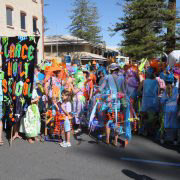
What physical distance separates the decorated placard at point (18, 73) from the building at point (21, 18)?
50.5 ft

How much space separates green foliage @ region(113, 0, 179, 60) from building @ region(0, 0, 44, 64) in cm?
979

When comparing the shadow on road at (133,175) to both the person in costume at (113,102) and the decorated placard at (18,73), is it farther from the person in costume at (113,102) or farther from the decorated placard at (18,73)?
the decorated placard at (18,73)

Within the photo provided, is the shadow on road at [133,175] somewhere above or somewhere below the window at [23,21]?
below

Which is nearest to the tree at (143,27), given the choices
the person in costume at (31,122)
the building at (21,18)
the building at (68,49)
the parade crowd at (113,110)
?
the building at (21,18)

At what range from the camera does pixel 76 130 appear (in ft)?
19.5

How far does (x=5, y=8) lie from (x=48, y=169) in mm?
18667

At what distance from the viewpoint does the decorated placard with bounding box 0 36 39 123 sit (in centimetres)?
485

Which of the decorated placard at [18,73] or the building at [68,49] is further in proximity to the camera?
the building at [68,49]

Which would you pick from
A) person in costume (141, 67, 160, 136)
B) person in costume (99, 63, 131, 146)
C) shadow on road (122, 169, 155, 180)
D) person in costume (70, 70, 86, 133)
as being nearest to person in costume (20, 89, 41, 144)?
person in costume (70, 70, 86, 133)

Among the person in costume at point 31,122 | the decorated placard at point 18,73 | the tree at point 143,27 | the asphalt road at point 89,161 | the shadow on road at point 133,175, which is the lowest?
the shadow on road at point 133,175

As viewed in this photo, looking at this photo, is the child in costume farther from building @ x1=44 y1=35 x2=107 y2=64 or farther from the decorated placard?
building @ x1=44 y1=35 x2=107 y2=64

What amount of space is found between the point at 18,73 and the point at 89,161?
246 cm

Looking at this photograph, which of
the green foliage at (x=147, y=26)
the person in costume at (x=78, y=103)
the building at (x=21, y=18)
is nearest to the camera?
the person in costume at (x=78, y=103)

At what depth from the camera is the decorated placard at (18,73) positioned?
15.9 ft
